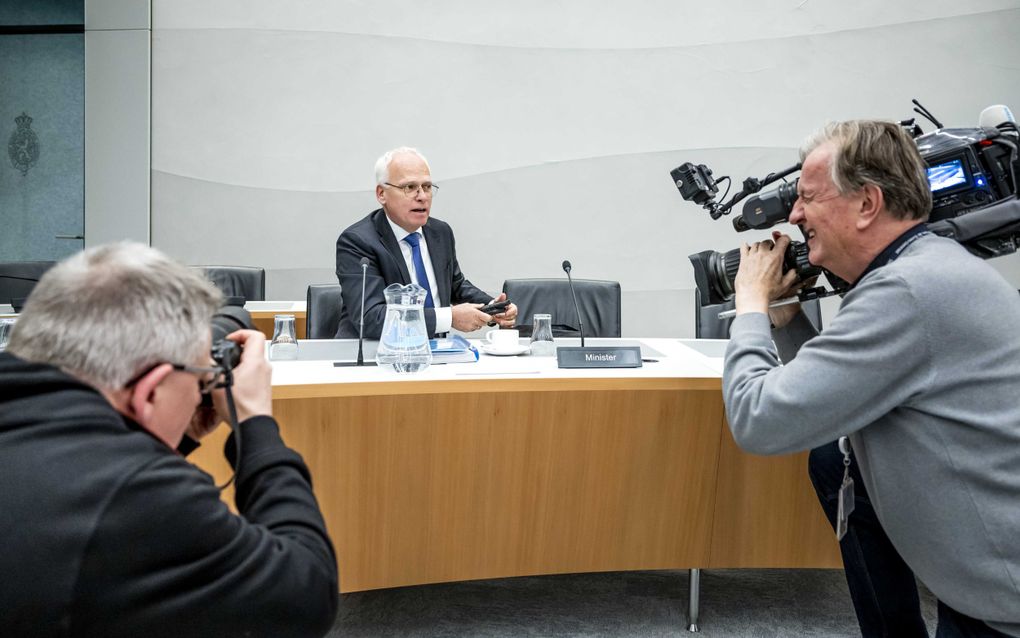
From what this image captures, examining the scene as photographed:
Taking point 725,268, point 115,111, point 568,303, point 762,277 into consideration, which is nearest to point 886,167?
point 762,277

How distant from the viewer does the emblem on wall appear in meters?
5.23

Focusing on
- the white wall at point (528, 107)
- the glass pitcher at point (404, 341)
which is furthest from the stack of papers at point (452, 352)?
the white wall at point (528, 107)

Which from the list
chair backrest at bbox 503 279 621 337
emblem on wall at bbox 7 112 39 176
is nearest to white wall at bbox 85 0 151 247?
emblem on wall at bbox 7 112 39 176

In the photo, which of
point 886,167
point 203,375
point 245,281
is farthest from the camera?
point 245,281

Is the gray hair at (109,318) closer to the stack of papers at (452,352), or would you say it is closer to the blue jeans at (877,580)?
the stack of papers at (452,352)

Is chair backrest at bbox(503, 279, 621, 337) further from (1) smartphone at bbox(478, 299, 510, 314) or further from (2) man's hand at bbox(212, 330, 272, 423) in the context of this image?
(2) man's hand at bbox(212, 330, 272, 423)

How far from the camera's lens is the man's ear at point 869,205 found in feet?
4.57

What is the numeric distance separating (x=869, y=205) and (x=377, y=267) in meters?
1.75

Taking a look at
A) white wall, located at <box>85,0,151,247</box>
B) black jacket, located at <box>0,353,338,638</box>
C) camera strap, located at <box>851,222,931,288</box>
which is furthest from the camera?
white wall, located at <box>85,0,151,247</box>

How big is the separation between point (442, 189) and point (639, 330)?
55.8 inches

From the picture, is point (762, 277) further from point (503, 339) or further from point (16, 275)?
point (16, 275)

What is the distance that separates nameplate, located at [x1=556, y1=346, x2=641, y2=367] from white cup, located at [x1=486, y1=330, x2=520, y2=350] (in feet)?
0.63

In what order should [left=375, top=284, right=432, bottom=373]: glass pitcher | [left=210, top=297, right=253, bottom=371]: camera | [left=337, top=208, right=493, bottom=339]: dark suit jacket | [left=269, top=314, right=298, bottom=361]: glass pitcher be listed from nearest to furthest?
1. [left=210, top=297, right=253, bottom=371]: camera
2. [left=375, top=284, right=432, bottom=373]: glass pitcher
3. [left=269, top=314, right=298, bottom=361]: glass pitcher
4. [left=337, top=208, right=493, bottom=339]: dark suit jacket

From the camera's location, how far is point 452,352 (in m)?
2.15
